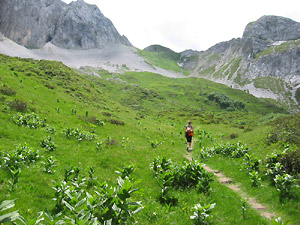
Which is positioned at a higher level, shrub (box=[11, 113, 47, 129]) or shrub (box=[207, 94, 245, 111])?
shrub (box=[207, 94, 245, 111])

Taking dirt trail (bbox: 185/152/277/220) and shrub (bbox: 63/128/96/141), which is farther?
shrub (bbox: 63/128/96/141)

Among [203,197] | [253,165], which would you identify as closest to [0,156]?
[203,197]

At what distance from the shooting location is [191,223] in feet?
27.2

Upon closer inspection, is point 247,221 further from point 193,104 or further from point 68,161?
point 193,104

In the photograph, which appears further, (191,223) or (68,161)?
(68,161)

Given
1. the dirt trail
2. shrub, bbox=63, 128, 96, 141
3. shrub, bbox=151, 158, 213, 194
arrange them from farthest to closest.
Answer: shrub, bbox=63, 128, 96, 141, shrub, bbox=151, 158, 213, 194, the dirt trail

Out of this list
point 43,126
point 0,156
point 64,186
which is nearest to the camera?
point 64,186

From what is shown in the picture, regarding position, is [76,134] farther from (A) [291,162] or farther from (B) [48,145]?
(A) [291,162]

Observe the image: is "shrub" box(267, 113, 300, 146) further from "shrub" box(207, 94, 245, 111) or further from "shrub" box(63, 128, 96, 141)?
"shrub" box(207, 94, 245, 111)

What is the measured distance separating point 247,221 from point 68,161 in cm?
1171

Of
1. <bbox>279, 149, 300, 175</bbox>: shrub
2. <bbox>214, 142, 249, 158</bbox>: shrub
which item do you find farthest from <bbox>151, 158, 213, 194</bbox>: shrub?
<bbox>214, 142, 249, 158</bbox>: shrub

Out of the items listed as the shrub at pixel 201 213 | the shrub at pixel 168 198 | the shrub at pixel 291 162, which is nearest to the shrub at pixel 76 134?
the shrub at pixel 168 198

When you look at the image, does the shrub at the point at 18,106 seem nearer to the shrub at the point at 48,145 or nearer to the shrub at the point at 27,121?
the shrub at the point at 27,121

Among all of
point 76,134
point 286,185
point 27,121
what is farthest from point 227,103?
point 286,185
